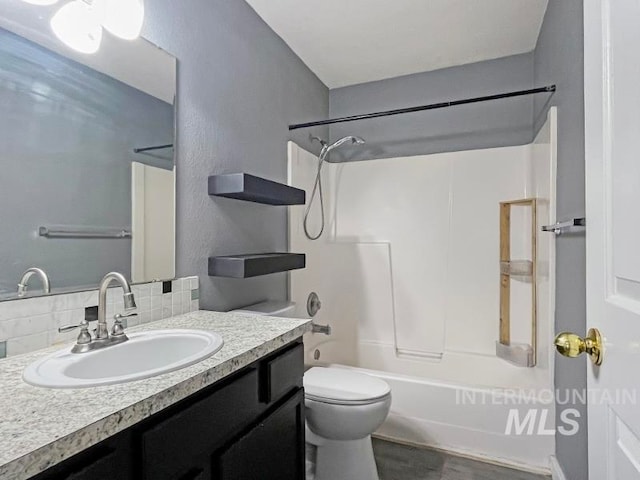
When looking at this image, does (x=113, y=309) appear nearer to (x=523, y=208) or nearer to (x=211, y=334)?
(x=211, y=334)

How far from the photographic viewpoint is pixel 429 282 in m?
2.65

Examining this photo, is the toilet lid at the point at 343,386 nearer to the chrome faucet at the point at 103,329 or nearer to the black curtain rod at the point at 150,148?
the chrome faucet at the point at 103,329

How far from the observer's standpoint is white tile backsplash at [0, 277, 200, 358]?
94cm

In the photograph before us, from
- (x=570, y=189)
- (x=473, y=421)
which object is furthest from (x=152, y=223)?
(x=473, y=421)

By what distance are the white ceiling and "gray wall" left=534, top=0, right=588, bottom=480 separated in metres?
0.33

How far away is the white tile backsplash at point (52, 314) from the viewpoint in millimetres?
941

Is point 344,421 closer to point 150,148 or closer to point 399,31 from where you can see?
point 150,148

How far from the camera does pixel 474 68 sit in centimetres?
257

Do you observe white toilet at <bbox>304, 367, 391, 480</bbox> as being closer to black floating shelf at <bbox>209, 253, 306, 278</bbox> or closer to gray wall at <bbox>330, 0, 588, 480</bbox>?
black floating shelf at <bbox>209, 253, 306, 278</bbox>

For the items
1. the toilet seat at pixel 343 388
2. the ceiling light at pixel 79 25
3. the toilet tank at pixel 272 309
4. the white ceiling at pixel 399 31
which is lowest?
the toilet seat at pixel 343 388

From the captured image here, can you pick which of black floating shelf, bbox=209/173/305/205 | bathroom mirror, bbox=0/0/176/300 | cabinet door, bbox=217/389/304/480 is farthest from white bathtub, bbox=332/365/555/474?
bathroom mirror, bbox=0/0/176/300

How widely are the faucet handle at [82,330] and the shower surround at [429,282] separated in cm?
137

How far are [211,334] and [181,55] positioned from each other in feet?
3.77

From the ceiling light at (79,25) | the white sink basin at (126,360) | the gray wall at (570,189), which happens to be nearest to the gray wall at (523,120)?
the gray wall at (570,189)
